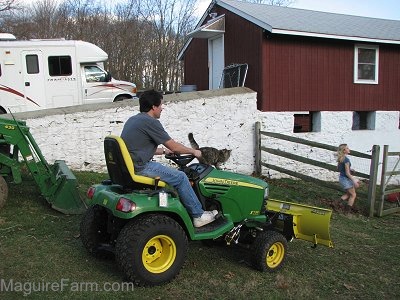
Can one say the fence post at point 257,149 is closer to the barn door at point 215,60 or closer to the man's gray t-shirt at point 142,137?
the barn door at point 215,60

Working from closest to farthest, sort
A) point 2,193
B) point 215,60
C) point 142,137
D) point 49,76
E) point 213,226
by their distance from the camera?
point 142,137 → point 213,226 → point 2,193 → point 49,76 → point 215,60

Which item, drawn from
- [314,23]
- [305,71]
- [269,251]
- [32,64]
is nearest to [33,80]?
[32,64]

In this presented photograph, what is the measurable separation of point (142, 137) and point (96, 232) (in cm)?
126

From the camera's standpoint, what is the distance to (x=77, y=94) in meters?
13.7

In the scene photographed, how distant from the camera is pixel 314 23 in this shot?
14422 mm

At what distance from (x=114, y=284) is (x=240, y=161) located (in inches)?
309

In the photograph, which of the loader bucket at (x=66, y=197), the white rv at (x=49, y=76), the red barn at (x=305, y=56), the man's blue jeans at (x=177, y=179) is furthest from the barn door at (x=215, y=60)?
the man's blue jeans at (x=177, y=179)

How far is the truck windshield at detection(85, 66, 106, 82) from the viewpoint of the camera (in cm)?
1394

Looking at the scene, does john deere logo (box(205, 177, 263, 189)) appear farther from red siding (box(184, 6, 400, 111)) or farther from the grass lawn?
red siding (box(184, 6, 400, 111))

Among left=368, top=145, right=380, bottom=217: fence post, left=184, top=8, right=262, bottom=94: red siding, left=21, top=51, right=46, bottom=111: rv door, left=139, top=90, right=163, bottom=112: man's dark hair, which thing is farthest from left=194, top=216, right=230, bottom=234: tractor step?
left=21, top=51, right=46, bottom=111: rv door

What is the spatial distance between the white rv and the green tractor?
9.33 m

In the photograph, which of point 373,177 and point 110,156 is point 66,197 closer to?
point 110,156

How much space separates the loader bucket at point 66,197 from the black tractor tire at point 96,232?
178 cm

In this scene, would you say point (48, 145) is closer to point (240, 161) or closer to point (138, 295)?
point (240, 161)
